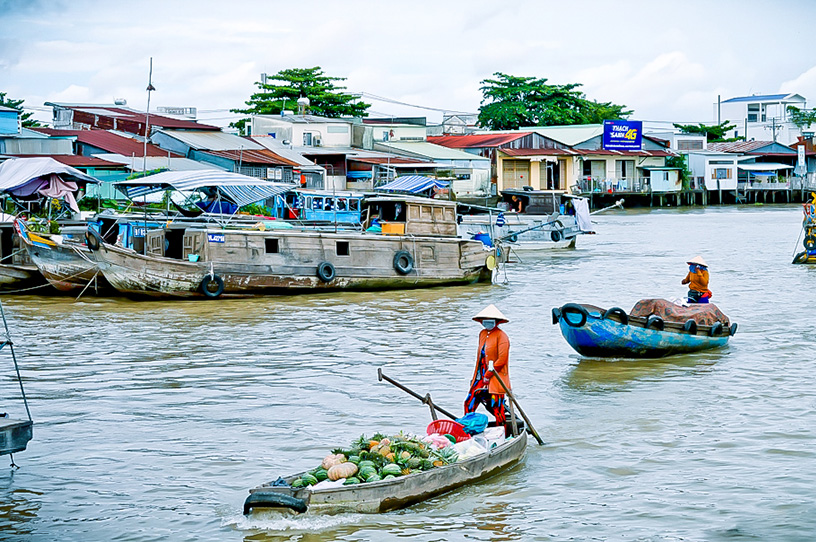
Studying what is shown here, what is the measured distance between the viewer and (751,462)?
973 centimetres

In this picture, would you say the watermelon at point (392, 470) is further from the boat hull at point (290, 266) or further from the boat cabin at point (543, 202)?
the boat cabin at point (543, 202)

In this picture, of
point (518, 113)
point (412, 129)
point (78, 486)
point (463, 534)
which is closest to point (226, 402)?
point (78, 486)

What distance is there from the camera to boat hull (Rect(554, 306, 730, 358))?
45.8 feet

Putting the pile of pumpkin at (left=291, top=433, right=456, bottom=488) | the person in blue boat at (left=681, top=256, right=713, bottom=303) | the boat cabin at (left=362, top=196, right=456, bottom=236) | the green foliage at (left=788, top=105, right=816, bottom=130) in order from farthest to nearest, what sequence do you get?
1. the green foliage at (left=788, top=105, right=816, bottom=130)
2. the boat cabin at (left=362, top=196, right=456, bottom=236)
3. the person in blue boat at (left=681, top=256, right=713, bottom=303)
4. the pile of pumpkin at (left=291, top=433, right=456, bottom=488)

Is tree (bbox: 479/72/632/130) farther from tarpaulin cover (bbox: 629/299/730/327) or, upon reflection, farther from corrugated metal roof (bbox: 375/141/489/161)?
tarpaulin cover (bbox: 629/299/730/327)

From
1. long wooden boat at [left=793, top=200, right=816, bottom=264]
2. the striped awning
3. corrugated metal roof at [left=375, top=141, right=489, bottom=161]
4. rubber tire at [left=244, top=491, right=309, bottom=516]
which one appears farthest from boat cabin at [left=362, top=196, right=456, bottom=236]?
corrugated metal roof at [left=375, top=141, right=489, bottom=161]

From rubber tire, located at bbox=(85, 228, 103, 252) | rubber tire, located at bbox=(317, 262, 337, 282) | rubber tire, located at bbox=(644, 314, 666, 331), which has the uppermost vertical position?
rubber tire, located at bbox=(85, 228, 103, 252)

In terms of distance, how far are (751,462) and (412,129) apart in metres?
45.8

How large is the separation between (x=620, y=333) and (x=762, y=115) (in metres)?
83.0

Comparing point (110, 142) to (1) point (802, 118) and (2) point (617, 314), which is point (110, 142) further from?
(1) point (802, 118)

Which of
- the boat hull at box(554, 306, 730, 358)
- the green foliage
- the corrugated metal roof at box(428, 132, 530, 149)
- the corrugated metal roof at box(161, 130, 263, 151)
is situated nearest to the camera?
the boat hull at box(554, 306, 730, 358)

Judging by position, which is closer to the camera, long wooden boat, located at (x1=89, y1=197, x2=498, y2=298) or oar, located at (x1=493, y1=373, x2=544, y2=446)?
oar, located at (x1=493, y1=373, x2=544, y2=446)

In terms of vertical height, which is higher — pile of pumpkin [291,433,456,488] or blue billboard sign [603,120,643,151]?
blue billboard sign [603,120,643,151]

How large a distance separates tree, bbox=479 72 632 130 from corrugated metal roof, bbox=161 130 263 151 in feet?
90.0
